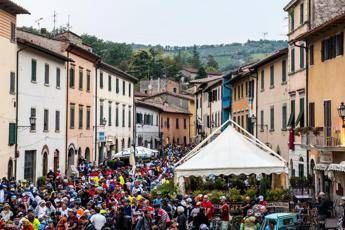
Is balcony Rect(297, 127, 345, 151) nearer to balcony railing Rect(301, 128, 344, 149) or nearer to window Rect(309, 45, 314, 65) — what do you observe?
balcony railing Rect(301, 128, 344, 149)

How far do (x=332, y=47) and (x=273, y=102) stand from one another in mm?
13506

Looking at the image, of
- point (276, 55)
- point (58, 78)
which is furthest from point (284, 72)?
point (58, 78)

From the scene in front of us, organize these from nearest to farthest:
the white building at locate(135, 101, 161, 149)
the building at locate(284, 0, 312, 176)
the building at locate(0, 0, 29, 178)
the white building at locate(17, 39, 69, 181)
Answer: the building at locate(0, 0, 29, 178) → the building at locate(284, 0, 312, 176) → the white building at locate(17, 39, 69, 181) → the white building at locate(135, 101, 161, 149)

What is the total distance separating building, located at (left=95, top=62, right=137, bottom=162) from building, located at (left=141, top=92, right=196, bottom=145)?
85.1ft

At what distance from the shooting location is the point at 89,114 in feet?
170

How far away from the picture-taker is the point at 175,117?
103750 mm

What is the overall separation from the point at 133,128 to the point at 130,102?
3712 mm

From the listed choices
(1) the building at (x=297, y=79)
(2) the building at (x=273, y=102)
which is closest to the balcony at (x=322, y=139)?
(1) the building at (x=297, y=79)

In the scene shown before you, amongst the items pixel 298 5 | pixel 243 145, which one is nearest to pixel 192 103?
pixel 298 5

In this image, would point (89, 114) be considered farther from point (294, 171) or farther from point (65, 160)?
point (294, 171)

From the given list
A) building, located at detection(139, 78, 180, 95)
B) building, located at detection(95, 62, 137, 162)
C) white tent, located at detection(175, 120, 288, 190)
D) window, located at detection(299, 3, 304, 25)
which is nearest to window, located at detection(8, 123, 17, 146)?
white tent, located at detection(175, 120, 288, 190)

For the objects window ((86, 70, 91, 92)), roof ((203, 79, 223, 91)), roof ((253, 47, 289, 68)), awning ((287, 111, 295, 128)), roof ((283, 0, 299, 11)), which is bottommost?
awning ((287, 111, 295, 128))

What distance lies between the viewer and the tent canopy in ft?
85.3

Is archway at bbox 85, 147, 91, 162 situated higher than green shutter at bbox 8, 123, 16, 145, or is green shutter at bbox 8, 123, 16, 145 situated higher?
green shutter at bbox 8, 123, 16, 145
